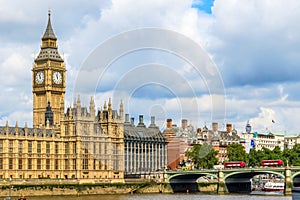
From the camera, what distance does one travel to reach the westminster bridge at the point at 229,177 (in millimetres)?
131625

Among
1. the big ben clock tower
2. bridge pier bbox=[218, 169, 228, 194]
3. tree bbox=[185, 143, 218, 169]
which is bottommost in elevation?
bridge pier bbox=[218, 169, 228, 194]

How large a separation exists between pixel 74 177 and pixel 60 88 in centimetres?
3716

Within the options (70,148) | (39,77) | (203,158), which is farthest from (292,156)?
(70,148)

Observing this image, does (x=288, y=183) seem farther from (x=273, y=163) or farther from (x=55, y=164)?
(x=55, y=164)

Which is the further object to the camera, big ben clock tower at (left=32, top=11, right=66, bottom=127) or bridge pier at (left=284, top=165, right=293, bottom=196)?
big ben clock tower at (left=32, top=11, right=66, bottom=127)

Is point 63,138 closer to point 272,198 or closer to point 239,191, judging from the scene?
point 239,191

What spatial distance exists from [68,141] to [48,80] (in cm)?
3217

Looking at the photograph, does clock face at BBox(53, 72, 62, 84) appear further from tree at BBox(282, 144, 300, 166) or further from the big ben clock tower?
tree at BBox(282, 144, 300, 166)

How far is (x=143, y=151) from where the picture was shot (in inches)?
6555

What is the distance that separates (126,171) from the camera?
15838 cm

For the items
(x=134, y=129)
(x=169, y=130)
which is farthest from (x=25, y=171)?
(x=169, y=130)

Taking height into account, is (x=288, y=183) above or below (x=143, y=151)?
below

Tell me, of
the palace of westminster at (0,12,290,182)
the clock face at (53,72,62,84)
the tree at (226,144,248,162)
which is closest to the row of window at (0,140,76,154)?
the palace of westminster at (0,12,290,182)

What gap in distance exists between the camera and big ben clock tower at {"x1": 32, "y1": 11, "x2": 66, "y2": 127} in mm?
171875
